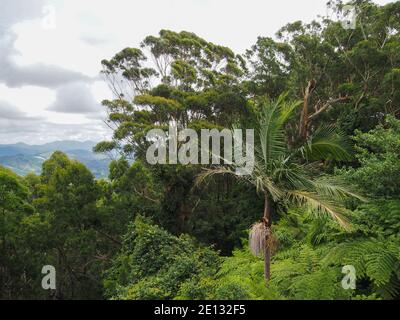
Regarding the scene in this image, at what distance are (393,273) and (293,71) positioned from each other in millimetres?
10850

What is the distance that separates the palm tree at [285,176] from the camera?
560 cm

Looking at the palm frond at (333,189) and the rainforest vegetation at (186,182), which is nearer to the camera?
the palm frond at (333,189)

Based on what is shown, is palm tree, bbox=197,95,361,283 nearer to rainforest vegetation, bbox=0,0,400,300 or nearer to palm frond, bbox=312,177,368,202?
palm frond, bbox=312,177,368,202

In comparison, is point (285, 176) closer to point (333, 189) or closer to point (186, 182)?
point (333, 189)

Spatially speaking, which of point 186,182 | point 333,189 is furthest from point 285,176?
point 186,182

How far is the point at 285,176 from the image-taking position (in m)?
5.91

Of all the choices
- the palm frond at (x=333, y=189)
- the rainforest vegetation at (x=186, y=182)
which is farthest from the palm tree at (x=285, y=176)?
the rainforest vegetation at (x=186, y=182)

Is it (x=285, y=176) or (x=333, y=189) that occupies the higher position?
(x=285, y=176)

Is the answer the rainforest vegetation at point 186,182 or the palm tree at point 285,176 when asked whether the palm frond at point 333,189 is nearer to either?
the palm tree at point 285,176

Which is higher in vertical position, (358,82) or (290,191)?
(358,82)

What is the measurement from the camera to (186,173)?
512 inches

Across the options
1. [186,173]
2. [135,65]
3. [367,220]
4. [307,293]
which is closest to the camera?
[307,293]

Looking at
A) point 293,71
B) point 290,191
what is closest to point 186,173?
point 293,71
